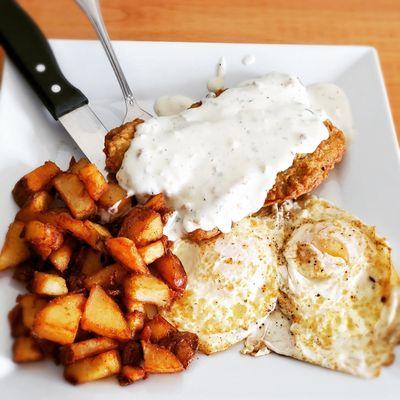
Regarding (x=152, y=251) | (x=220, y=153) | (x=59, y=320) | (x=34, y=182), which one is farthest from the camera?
(x=220, y=153)

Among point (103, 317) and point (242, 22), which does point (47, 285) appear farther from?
point (242, 22)

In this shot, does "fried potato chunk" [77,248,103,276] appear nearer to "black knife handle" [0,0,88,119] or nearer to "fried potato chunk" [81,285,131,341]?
"fried potato chunk" [81,285,131,341]

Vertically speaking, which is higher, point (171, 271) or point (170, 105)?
point (170, 105)

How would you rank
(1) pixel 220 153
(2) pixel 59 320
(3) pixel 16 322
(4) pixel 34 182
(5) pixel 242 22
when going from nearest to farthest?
(2) pixel 59 320, (3) pixel 16 322, (4) pixel 34 182, (1) pixel 220 153, (5) pixel 242 22

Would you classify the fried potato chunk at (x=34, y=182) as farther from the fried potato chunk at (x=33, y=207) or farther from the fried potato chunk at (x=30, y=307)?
the fried potato chunk at (x=30, y=307)

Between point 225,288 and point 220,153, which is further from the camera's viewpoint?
point 220,153

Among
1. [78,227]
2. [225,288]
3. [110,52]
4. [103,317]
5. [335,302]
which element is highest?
[110,52]

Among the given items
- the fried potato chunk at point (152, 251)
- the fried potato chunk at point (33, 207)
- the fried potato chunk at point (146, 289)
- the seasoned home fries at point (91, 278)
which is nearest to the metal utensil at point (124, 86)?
the seasoned home fries at point (91, 278)

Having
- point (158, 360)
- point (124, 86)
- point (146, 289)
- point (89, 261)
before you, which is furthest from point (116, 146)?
point (158, 360)
